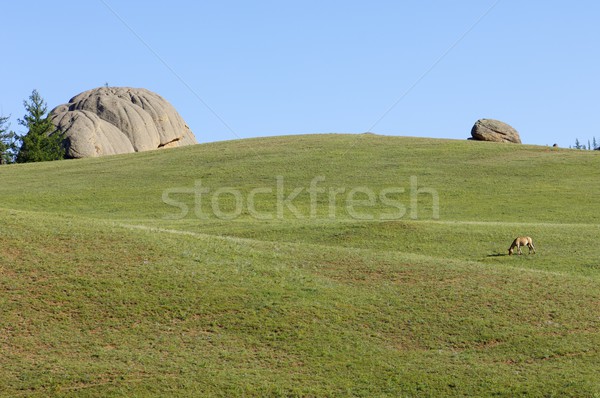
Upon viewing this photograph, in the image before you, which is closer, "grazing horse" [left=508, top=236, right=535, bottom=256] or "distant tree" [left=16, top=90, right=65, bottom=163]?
"grazing horse" [left=508, top=236, right=535, bottom=256]

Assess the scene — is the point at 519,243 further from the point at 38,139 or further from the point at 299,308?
the point at 38,139

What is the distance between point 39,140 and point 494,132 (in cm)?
5097

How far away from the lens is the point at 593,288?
27.2 meters

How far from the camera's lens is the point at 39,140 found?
90125 millimetres

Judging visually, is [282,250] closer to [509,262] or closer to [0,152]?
[509,262]

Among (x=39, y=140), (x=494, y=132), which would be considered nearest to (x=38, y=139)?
(x=39, y=140)

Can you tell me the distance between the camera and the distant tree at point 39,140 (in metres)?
88.9

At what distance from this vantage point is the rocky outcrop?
273ft

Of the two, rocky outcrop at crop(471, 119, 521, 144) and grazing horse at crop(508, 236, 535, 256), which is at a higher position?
rocky outcrop at crop(471, 119, 521, 144)

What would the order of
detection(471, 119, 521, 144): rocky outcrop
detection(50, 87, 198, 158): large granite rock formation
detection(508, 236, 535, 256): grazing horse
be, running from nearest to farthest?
detection(508, 236, 535, 256): grazing horse, detection(471, 119, 521, 144): rocky outcrop, detection(50, 87, 198, 158): large granite rock formation

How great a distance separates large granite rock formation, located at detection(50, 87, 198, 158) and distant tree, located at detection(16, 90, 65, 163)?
1.11 metres

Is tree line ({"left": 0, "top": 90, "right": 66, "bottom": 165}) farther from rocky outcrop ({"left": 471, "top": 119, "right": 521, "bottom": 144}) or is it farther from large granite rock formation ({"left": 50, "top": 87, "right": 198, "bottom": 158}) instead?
rocky outcrop ({"left": 471, "top": 119, "right": 521, "bottom": 144})

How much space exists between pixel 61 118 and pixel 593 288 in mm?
77785

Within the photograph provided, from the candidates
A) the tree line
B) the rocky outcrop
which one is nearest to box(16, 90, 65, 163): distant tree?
the tree line
